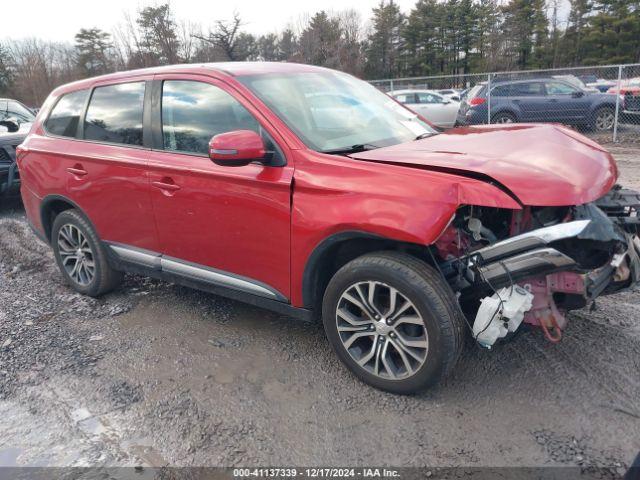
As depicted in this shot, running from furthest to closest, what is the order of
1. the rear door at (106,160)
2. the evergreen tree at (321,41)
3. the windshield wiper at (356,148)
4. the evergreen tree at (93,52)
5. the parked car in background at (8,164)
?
the evergreen tree at (321,41) < the evergreen tree at (93,52) < the parked car in background at (8,164) < the rear door at (106,160) < the windshield wiper at (356,148)

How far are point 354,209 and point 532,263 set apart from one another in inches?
36.9

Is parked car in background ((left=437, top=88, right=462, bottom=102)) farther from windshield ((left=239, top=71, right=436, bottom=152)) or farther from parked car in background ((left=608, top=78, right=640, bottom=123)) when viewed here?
windshield ((left=239, top=71, right=436, bottom=152))

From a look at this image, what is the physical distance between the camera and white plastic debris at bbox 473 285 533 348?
2.62m

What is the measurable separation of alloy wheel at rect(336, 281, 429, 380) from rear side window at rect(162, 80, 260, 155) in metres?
1.24

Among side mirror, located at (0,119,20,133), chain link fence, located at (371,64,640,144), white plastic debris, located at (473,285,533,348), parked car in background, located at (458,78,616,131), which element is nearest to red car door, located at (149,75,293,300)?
white plastic debris, located at (473,285,533,348)

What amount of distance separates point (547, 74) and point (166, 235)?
14466 mm

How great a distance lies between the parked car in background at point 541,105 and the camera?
13.2 meters

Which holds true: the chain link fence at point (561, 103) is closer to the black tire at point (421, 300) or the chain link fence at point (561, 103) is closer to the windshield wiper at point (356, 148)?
the windshield wiper at point (356, 148)

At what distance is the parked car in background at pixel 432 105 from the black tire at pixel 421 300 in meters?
14.4

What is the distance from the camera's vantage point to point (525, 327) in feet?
9.37

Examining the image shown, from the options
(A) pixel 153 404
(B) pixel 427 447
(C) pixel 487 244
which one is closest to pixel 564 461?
(B) pixel 427 447

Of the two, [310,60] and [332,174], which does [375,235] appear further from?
[310,60]

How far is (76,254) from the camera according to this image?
457 cm

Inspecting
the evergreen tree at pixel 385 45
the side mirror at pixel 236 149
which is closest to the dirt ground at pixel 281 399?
the side mirror at pixel 236 149
